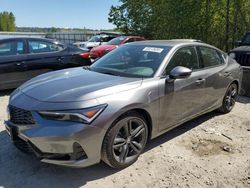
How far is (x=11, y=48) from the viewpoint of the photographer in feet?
21.9

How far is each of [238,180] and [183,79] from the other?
5.00 ft

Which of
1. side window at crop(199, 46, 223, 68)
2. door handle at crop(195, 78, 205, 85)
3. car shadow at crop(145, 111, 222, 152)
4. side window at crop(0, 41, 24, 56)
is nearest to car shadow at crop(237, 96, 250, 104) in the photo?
car shadow at crop(145, 111, 222, 152)

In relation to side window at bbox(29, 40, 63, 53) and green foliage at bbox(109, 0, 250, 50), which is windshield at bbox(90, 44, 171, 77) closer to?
side window at bbox(29, 40, 63, 53)

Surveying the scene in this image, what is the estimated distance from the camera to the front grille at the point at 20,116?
9.83 feet

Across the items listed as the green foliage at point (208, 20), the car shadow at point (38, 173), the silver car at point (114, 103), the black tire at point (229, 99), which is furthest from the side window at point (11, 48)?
the green foliage at point (208, 20)

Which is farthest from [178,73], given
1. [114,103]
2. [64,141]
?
[64,141]

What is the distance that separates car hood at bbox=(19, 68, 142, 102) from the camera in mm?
3076

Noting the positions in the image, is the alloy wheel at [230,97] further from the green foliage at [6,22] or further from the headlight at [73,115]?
the green foliage at [6,22]

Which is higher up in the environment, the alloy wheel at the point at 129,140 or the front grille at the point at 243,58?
the front grille at the point at 243,58

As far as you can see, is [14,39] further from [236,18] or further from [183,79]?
[236,18]

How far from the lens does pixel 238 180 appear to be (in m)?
3.25

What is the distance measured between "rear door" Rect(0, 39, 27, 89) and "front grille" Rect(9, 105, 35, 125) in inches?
139

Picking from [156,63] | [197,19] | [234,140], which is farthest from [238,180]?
[197,19]

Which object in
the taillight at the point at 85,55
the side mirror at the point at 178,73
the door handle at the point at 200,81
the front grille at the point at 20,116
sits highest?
the taillight at the point at 85,55
